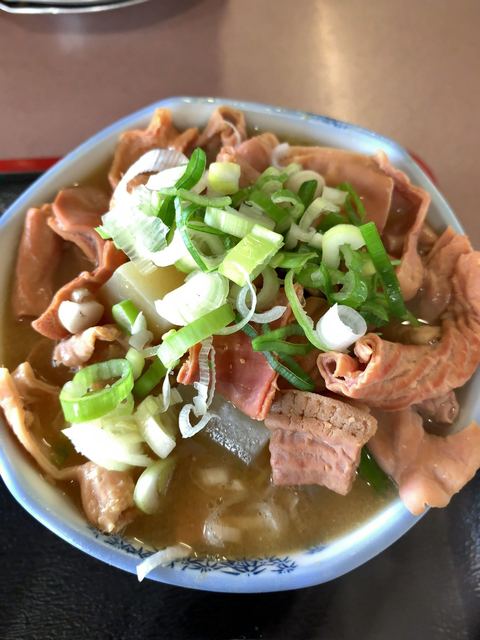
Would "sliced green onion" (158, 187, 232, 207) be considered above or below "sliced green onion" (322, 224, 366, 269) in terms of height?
above

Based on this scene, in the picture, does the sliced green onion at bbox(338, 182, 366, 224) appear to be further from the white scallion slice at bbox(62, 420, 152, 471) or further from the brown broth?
the white scallion slice at bbox(62, 420, 152, 471)

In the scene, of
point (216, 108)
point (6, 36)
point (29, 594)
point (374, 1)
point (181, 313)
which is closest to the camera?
point (181, 313)

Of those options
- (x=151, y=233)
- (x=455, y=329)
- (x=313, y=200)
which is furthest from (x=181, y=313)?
(x=455, y=329)

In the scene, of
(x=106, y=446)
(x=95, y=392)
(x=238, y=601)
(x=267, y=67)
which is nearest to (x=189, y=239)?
(x=95, y=392)

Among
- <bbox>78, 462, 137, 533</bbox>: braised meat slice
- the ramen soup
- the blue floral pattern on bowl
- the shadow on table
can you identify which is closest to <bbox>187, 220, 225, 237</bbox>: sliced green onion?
the ramen soup

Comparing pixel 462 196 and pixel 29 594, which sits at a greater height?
pixel 462 196

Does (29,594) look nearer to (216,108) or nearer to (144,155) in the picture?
(144,155)

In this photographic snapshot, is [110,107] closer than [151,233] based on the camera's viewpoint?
No

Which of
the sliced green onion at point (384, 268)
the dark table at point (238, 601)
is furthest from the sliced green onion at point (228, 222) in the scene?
→ the dark table at point (238, 601)
